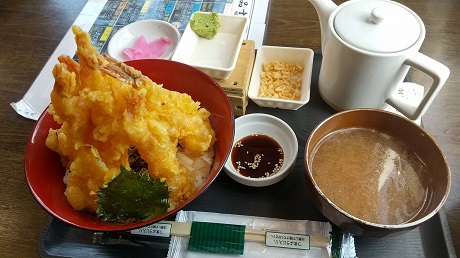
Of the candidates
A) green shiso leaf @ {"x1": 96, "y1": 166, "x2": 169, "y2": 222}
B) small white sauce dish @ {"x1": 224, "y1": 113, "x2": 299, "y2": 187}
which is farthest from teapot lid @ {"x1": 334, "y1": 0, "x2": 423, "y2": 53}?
green shiso leaf @ {"x1": 96, "y1": 166, "x2": 169, "y2": 222}

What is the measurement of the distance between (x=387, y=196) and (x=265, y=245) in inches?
15.6

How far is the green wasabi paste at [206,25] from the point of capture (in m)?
1.58

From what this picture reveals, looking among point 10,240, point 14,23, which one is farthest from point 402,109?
point 14,23

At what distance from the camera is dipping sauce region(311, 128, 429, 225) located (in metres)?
1.02

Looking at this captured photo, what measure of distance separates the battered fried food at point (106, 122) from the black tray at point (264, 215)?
0.14 meters

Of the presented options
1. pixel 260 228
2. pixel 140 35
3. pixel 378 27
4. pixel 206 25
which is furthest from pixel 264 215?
pixel 140 35

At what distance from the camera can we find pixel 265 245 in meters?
1.05

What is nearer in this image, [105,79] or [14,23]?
[105,79]

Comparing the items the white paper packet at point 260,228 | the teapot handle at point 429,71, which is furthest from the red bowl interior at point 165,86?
the teapot handle at point 429,71

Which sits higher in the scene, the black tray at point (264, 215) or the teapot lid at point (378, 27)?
the teapot lid at point (378, 27)

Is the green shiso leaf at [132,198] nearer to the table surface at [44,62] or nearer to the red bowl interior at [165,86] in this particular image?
the red bowl interior at [165,86]

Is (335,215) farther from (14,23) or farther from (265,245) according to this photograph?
(14,23)

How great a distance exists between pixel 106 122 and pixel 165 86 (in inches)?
15.3

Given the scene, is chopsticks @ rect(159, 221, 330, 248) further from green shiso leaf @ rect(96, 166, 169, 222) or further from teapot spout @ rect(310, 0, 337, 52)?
teapot spout @ rect(310, 0, 337, 52)
